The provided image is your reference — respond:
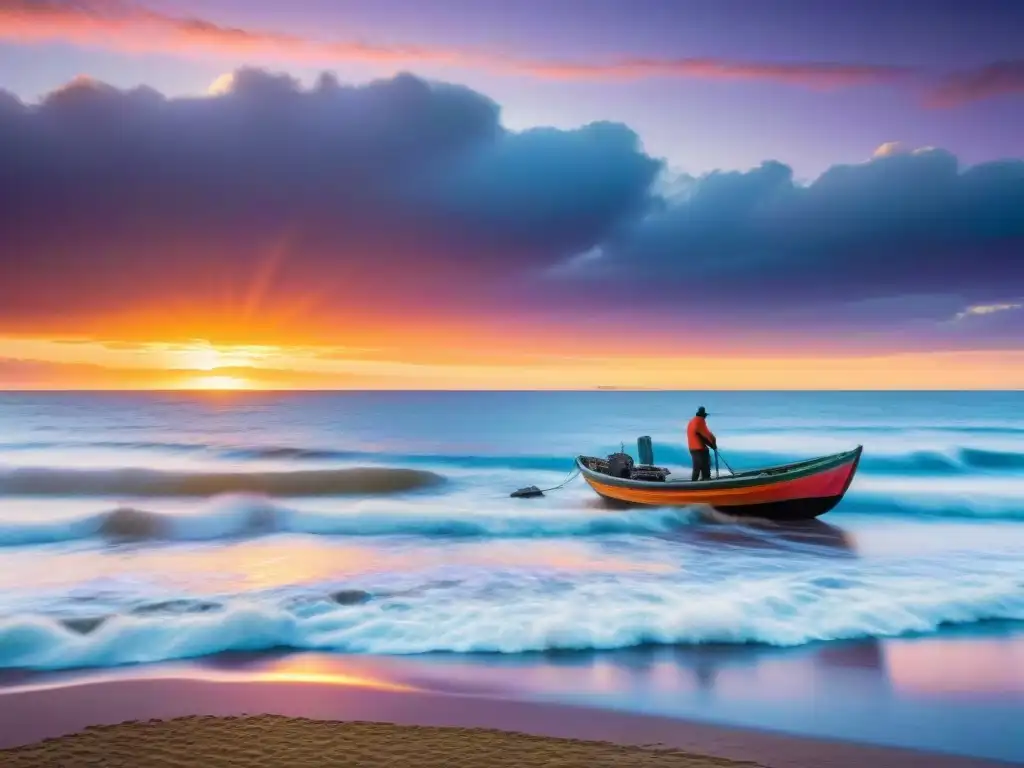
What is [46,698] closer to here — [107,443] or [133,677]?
[133,677]

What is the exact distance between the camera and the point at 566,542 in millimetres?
15594

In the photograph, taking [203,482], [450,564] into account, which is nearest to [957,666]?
[450,564]

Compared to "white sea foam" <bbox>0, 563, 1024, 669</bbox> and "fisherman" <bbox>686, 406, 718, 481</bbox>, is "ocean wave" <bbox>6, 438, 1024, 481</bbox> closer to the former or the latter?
"fisherman" <bbox>686, 406, 718, 481</bbox>

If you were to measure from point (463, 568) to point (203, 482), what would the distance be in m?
17.5

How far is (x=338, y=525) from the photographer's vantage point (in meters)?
17.5

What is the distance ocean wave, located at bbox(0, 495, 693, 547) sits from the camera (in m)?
16.0

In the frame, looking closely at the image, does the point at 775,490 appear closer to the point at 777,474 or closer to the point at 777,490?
the point at 777,490

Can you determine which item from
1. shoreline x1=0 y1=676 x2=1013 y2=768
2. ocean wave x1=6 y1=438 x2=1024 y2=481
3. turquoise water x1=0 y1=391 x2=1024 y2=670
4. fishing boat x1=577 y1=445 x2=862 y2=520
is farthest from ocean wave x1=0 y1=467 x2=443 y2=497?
shoreline x1=0 y1=676 x2=1013 y2=768

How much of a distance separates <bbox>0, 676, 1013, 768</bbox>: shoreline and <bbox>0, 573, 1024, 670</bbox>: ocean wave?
3.65 feet

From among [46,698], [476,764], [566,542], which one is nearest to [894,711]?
[476,764]

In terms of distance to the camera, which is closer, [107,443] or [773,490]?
[773,490]

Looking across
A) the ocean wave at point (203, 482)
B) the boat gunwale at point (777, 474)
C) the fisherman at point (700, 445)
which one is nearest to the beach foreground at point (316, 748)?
the boat gunwale at point (777, 474)

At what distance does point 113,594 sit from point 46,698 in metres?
4.21

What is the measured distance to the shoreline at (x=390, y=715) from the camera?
18.3ft
